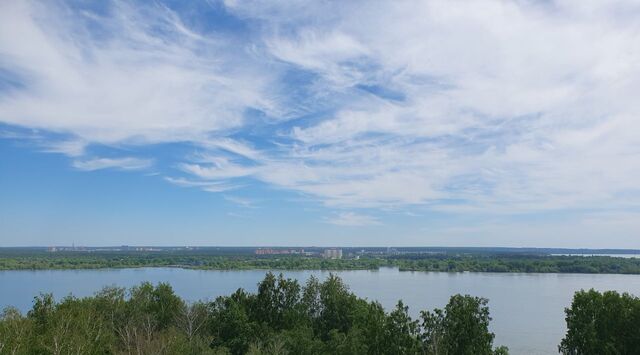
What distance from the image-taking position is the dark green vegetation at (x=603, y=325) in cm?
1650

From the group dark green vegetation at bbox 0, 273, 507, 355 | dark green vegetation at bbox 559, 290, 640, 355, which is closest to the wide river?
dark green vegetation at bbox 559, 290, 640, 355

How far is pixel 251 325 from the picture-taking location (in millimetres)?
20141

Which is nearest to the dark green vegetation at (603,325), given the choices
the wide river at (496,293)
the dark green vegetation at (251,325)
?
the dark green vegetation at (251,325)

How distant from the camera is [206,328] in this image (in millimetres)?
21125

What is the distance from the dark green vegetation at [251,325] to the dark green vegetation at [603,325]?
11.7 feet

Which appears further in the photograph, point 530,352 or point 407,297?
point 407,297

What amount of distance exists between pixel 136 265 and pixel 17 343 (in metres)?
101

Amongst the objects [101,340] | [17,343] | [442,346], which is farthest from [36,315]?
[442,346]

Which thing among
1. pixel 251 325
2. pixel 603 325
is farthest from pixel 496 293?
pixel 251 325

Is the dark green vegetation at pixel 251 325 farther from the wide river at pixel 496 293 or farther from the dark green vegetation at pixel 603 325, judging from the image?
the wide river at pixel 496 293

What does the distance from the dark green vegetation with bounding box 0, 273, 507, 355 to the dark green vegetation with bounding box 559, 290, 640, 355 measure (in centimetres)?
358

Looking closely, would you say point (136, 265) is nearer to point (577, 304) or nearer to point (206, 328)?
point (206, 328)

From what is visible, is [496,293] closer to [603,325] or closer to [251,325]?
[603,325]

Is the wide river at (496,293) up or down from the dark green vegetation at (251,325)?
down
